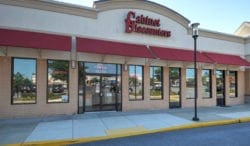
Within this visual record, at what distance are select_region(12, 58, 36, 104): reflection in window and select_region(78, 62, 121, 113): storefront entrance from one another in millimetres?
2621

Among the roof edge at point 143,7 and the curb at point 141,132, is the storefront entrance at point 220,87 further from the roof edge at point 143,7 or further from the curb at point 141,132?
the curb at point 141,132

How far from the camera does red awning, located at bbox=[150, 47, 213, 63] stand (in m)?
14.2

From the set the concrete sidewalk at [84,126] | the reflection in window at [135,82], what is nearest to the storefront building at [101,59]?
the reflection in window at [135,82]

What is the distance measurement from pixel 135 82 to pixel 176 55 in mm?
3273

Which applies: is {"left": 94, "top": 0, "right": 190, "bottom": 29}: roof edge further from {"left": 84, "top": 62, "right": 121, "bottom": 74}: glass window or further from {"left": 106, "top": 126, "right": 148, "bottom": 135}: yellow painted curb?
{"left": 106, "top": 126, "right": 148, "bottom": 135}: yellow painted curb

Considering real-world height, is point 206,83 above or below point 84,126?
above

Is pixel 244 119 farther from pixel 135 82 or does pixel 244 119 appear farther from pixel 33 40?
pixel 33 40

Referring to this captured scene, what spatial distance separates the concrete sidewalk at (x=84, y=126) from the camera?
8.24m

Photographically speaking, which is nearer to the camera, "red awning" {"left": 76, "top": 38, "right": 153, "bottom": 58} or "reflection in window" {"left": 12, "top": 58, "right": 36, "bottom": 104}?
"reflection in window" {"left": 12, "top": 58, "right": 36, "bottom": 104}

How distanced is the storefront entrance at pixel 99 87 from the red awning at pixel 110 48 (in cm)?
145

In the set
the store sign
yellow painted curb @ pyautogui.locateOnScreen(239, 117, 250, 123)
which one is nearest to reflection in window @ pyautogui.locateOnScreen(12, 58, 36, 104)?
the store sign

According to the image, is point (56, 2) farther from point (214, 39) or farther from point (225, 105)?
point (225, 105)

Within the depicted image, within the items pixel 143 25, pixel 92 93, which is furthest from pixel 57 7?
pixel 143 25

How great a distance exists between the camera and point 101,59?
13586 millimetres
